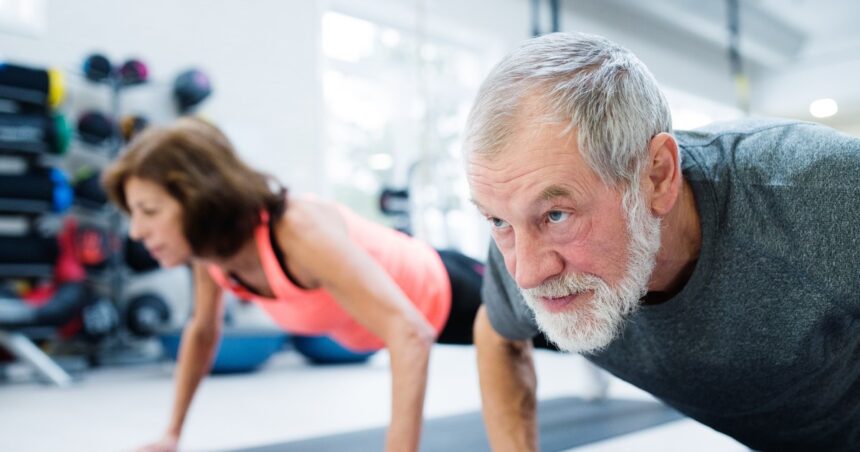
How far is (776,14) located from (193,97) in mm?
6224

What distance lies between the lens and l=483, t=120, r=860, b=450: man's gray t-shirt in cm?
81

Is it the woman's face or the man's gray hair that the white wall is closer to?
the woman's face

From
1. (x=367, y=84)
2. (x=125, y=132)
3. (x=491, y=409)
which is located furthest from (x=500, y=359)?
(x=367, y=84)

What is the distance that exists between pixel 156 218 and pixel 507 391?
89cm

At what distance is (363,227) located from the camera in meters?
1.57

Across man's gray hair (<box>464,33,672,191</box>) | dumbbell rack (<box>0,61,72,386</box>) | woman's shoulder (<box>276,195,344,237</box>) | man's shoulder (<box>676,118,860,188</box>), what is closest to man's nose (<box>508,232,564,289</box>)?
man's gray hair (<box>464,33,672,191</box>)

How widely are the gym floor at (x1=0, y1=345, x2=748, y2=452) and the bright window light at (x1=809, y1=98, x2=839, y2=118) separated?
572 cm

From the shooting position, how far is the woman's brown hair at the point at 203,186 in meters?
1.48

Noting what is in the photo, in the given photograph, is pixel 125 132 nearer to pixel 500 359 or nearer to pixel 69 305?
pixel 69 305

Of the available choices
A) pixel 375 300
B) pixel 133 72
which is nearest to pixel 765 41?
pixel 133 72

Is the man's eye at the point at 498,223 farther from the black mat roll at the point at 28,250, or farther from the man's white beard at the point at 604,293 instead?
the black mat roll at the point at 28,250

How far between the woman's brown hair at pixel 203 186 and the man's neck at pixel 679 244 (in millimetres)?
836

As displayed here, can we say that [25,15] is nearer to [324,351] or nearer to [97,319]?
[97,319]

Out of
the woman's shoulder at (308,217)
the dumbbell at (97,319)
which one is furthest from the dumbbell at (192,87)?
the woman's shoulder at (308,217)
